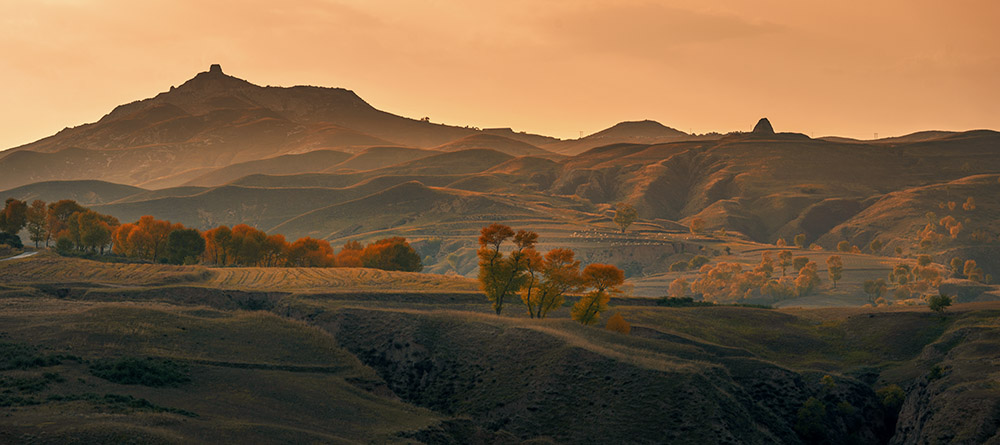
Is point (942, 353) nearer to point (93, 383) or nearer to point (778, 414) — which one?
point (778, 414)

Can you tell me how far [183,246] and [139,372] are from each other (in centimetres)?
12751

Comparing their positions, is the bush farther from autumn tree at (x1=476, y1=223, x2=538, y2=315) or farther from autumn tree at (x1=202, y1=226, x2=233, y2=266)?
autumn tree at (x1=202, y1=226, x2=233, y2=266)

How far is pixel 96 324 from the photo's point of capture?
89.5 meters

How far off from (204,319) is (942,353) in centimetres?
9273

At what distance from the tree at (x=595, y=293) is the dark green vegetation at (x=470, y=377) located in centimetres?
720

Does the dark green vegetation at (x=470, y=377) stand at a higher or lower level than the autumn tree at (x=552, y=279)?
lower

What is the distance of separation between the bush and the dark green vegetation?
0.20m

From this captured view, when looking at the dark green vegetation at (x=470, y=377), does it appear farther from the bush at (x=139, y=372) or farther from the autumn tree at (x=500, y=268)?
the autumn tree at (x=500, y=268)

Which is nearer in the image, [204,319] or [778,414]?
[778,414]

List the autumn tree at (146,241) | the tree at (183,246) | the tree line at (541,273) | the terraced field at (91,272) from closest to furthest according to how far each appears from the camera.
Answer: the tree line at (541,273) < the terraced field at (91,272) < the tree at (183,246) < the autumn tree at (146,241)

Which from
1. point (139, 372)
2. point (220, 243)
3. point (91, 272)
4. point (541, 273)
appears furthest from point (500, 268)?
point (220, 243)

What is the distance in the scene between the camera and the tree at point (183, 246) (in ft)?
625

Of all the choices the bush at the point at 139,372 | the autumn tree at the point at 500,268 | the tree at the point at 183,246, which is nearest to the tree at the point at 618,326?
the autumn tree at the point at 500,268

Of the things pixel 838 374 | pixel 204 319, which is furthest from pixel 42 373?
pixel 838 374
